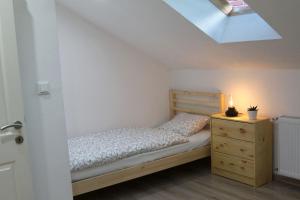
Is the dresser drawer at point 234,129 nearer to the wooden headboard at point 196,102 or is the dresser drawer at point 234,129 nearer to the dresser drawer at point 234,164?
the dresser drawer at point 234,164

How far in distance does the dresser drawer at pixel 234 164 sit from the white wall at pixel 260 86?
0.59 m

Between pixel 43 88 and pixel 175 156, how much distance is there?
67.6 inches

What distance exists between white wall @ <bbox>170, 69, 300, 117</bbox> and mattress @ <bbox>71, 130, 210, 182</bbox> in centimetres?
58

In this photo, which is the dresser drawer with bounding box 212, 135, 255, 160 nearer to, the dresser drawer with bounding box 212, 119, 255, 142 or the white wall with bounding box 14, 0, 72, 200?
the dresser drawer with bounding box 212, 119, 255, 142

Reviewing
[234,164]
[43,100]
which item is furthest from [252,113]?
[43,100]

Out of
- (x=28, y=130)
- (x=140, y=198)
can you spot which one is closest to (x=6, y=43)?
(x=28, y=130)

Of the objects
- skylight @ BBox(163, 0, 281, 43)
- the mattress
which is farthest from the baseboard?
skylight @ BBox(163, 0, 281, 43)

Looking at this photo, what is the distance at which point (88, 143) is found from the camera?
360cm

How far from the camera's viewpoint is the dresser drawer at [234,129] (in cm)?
337

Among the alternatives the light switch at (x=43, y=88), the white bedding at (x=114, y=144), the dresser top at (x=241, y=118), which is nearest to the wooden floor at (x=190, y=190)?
the white bedding at (x=114, y=144)

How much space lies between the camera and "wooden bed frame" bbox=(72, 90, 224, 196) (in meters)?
3.04

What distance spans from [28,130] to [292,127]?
2.45 meters

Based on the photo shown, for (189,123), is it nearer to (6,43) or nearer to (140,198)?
(140,198)

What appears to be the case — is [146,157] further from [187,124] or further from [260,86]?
[260,86]
